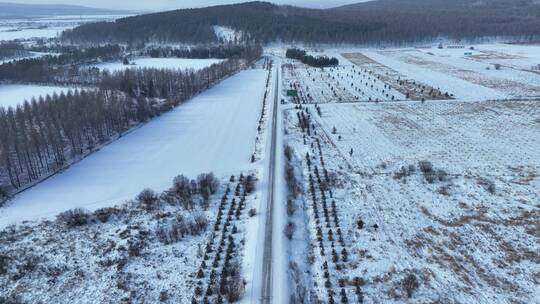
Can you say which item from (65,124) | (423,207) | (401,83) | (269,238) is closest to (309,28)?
(401,83)

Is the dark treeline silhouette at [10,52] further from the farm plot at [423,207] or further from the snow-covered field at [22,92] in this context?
the farm plot at [423,207]

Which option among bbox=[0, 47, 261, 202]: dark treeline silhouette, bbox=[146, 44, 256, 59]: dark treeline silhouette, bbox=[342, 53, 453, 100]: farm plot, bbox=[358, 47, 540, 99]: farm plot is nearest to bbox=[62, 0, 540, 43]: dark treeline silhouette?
bbox=[358, 47, 540, 99]: farm plot

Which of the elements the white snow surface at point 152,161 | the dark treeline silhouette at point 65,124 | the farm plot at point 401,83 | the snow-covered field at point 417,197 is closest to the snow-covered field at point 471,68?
the farm plot at point 401,83

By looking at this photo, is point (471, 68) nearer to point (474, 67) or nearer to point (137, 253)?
point (474, 67)

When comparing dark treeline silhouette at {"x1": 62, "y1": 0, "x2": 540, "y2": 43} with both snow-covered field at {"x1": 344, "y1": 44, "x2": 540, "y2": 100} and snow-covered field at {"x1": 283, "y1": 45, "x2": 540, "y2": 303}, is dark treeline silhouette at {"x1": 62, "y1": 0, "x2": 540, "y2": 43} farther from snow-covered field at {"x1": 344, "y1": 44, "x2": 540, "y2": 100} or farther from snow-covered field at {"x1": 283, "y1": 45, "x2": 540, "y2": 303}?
snow-covered field at {"x1": 283, "y1": 45, "x2": 540, "y2": 303}

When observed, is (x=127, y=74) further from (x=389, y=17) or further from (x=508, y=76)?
(x=389, y=17)

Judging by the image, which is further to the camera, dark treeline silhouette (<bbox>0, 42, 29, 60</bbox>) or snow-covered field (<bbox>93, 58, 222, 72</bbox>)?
dark treeline silhouette (<bbox>0, 42, 29, 60</bbox>)
